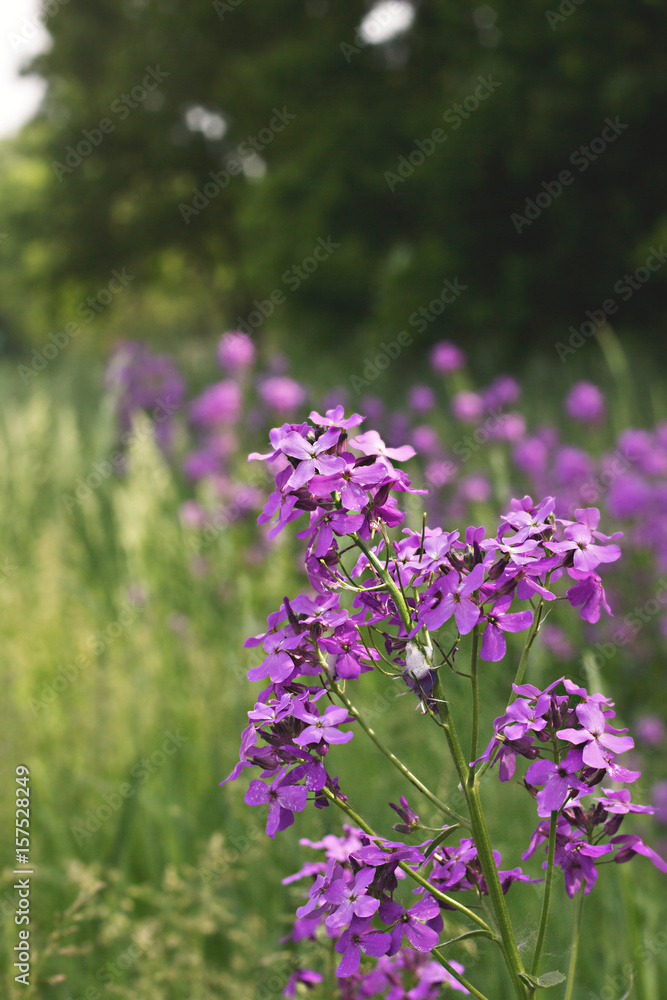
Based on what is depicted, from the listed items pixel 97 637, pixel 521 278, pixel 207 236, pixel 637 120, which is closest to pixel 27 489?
pixel 97 637

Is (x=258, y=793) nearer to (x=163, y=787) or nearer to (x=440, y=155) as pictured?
(x=163, y=787)

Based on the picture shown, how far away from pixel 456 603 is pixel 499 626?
82 millimetres

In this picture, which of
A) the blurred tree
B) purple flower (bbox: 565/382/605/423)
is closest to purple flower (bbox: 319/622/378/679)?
purple flower (bbox: 565/382/605/423)

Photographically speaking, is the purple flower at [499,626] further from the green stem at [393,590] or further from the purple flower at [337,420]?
the purple flower at [337,420]

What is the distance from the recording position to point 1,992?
171cm

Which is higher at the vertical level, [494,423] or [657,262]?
[657,262]

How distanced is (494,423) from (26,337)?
49630 millimetres

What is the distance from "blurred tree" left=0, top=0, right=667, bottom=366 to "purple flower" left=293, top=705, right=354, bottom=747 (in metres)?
6.72

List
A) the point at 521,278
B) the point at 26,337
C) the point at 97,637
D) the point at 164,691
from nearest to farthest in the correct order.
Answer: the point at 164,691 < the point at 97,637 < the point at 521,278 < the point at 26,337

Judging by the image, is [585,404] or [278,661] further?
[585,404]

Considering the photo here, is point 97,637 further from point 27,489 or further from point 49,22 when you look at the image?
point 49,22

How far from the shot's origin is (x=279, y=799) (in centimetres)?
83

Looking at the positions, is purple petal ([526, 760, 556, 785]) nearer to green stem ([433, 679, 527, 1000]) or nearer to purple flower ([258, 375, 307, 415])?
green stem ([433, 679, 527, 1000])

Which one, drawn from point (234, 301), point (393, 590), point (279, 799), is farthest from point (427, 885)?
point (234, 301)
